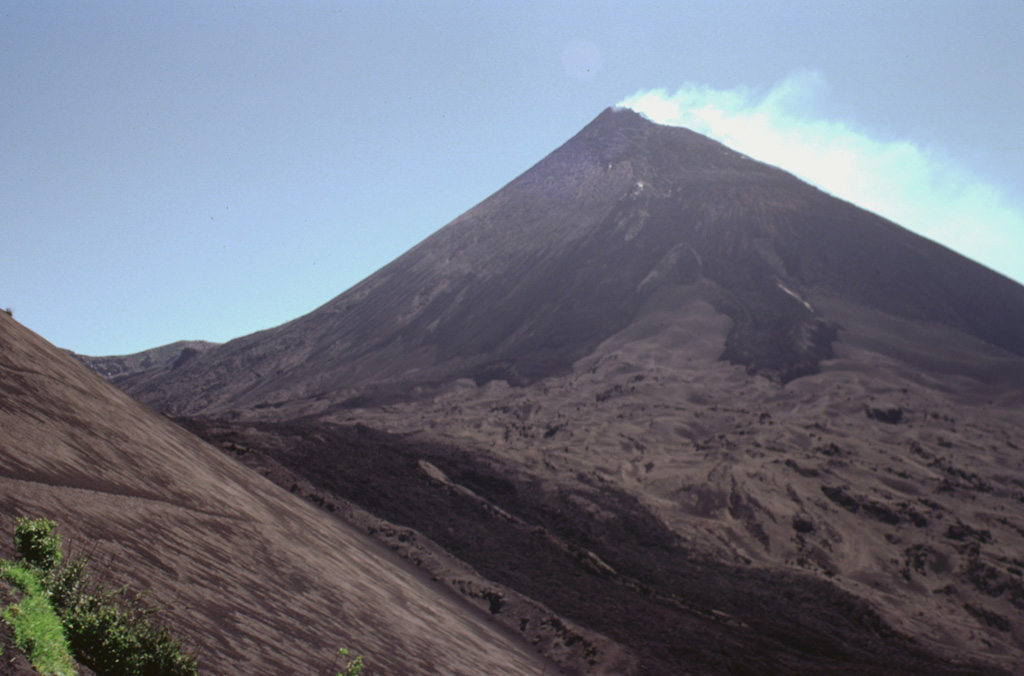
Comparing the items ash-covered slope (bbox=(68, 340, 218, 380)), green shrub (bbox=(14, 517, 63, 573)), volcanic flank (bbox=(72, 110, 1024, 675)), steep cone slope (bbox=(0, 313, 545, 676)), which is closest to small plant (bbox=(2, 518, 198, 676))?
green shrub (bbox=(14, 517, 63, 573))

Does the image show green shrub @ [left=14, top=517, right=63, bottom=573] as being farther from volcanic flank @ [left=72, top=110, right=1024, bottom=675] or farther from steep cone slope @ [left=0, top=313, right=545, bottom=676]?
volcanic flank @ [left=72, top=110, right=1024, bottom=675]

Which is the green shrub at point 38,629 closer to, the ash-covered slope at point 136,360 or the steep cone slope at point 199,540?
the steep cone slope at point 199,540

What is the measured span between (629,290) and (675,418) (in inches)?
749

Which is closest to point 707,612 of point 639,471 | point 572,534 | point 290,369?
point 572,534

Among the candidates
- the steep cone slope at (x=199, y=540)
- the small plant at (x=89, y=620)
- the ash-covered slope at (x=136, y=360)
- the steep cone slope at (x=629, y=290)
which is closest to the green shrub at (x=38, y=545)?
the small plant at (x=89, y=620)

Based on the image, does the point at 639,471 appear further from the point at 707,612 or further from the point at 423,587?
the point at 423,587

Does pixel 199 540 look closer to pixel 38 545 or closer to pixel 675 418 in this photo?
pixel 38 545

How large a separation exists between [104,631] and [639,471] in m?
25.0

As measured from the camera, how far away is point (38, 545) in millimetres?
4859

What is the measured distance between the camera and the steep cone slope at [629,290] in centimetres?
4500

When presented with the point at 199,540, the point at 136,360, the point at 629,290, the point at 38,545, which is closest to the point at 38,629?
the point at 38,545

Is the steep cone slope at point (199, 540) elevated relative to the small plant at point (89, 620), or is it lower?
lower

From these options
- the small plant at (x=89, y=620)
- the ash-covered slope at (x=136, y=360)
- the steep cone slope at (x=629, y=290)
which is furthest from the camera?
the ash-covered slope at (x=136, y=360)

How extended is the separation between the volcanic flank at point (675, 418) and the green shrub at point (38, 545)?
10844 mm
